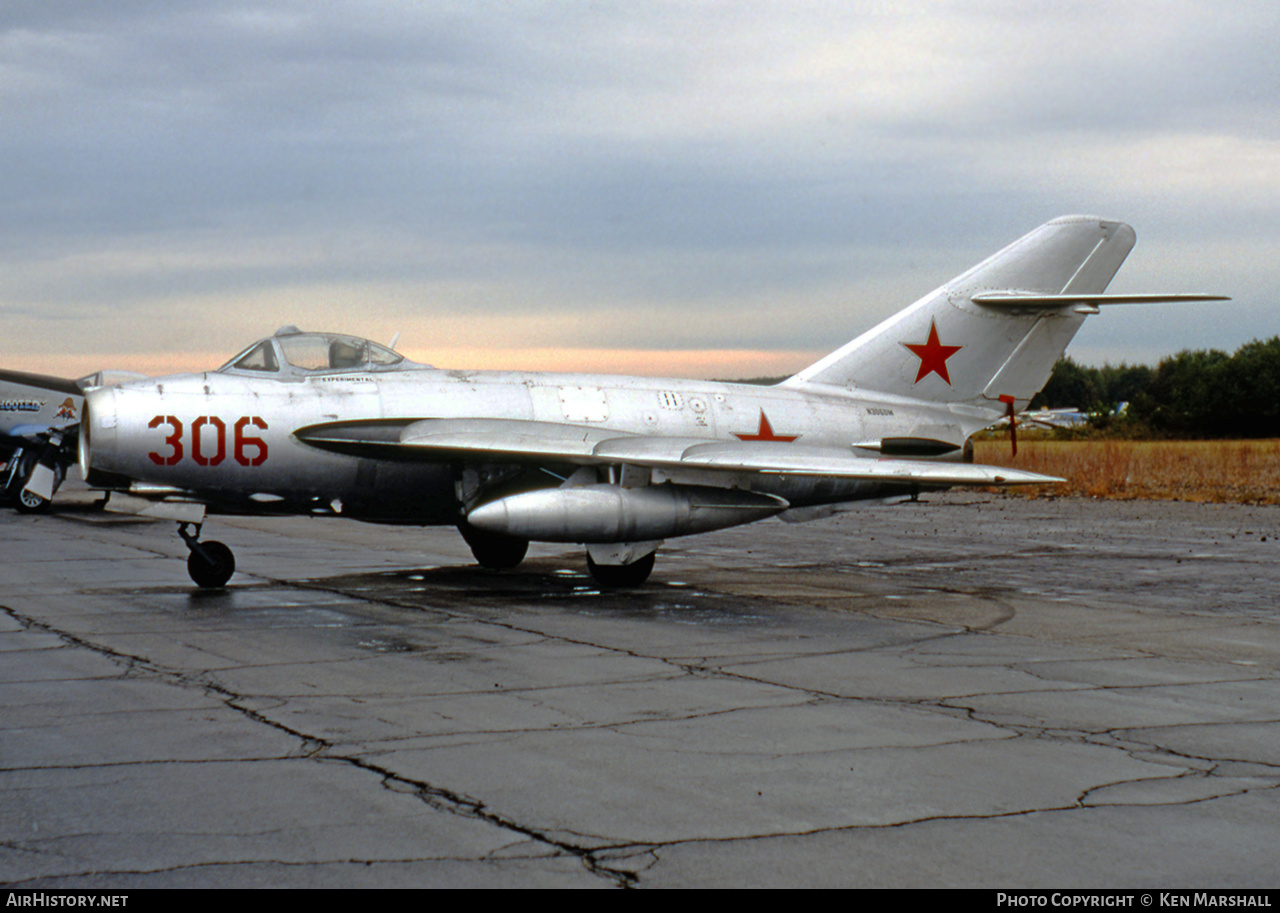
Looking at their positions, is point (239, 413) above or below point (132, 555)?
above

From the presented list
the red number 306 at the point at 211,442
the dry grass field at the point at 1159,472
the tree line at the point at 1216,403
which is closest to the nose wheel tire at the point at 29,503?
the red number 306 at the point at 211,442

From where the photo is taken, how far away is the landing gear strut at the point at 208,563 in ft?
42.5

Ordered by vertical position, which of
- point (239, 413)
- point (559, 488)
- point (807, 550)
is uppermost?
point (239, 413)

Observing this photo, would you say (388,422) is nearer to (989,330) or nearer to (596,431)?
(596,431)

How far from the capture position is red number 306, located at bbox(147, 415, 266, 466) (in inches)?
487

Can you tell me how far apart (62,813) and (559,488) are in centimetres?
788

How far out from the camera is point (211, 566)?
42.6 feet

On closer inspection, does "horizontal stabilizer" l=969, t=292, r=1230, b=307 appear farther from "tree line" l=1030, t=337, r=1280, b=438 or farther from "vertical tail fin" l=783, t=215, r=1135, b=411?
"tree line" l=1030, t=337, r=1280, b=438

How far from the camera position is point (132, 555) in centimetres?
1741

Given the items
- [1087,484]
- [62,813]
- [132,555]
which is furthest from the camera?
[1087,484]

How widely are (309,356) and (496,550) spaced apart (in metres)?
3.49
